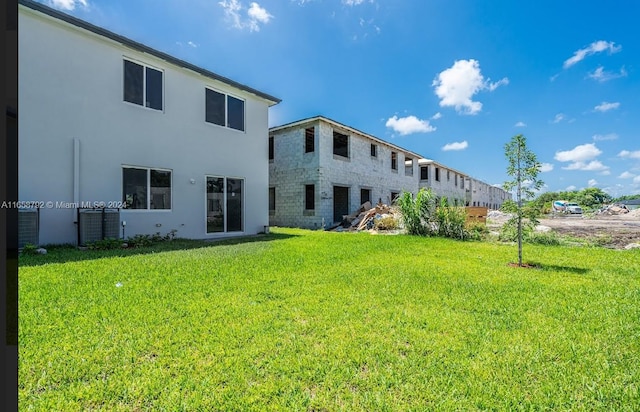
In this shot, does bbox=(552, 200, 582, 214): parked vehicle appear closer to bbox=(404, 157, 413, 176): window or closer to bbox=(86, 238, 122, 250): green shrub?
bbox=(404, 157, 413, 176): window

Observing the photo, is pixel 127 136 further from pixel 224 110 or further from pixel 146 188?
pixel 224 110

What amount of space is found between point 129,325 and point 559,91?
16.6 meters

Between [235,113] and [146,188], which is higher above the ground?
[235,113]

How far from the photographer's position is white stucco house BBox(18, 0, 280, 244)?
22.4 feet

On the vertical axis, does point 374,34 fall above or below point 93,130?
above

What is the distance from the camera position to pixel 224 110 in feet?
34.8

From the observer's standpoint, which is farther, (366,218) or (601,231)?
(366,218)

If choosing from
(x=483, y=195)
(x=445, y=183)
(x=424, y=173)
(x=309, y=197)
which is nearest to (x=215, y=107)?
(x=309, y=197)

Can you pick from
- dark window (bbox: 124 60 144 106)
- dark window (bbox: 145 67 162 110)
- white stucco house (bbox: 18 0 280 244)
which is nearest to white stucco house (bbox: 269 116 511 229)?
white stucco house (bbox: 18 0 280 244)

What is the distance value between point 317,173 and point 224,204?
5.88 metres

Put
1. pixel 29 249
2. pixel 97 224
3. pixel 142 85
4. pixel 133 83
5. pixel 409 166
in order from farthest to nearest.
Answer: pixel 409 166, pixel 142 85, pixel 133 83, pixel 97 224, pixel 29 249

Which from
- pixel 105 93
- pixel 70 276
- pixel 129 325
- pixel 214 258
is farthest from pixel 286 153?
pixel 129 325

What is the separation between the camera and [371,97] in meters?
17.3

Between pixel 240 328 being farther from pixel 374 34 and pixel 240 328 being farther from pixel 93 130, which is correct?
pixel 374 34
